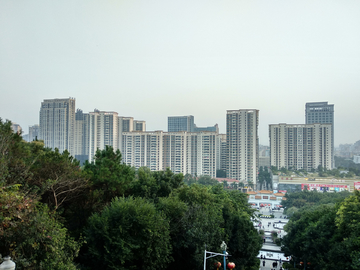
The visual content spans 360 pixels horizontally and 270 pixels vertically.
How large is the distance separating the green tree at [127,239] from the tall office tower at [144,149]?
34913 mm

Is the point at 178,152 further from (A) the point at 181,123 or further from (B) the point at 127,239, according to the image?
(A) the point at 181,123

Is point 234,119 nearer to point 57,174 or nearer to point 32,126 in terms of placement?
point 57,174

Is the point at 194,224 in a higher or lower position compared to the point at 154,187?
lower

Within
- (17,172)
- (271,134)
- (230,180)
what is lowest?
(230,180)

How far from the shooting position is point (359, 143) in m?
76.2

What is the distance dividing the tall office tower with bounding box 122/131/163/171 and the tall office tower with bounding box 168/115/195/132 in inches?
1339

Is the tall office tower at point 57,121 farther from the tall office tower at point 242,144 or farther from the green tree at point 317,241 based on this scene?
the green tree at point 317,241

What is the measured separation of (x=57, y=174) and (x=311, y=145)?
44.7 metres

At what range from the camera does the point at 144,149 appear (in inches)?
1678

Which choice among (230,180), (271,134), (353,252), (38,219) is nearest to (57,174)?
(38,219)

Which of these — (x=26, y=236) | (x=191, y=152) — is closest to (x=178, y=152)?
(x=191, y=152)

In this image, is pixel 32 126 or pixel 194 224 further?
pixel 32 126

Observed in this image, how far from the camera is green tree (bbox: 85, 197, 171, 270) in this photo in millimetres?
6496

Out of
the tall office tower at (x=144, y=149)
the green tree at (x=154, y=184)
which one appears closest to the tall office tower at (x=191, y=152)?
→ the tall office tower at (x=144, y=149)
